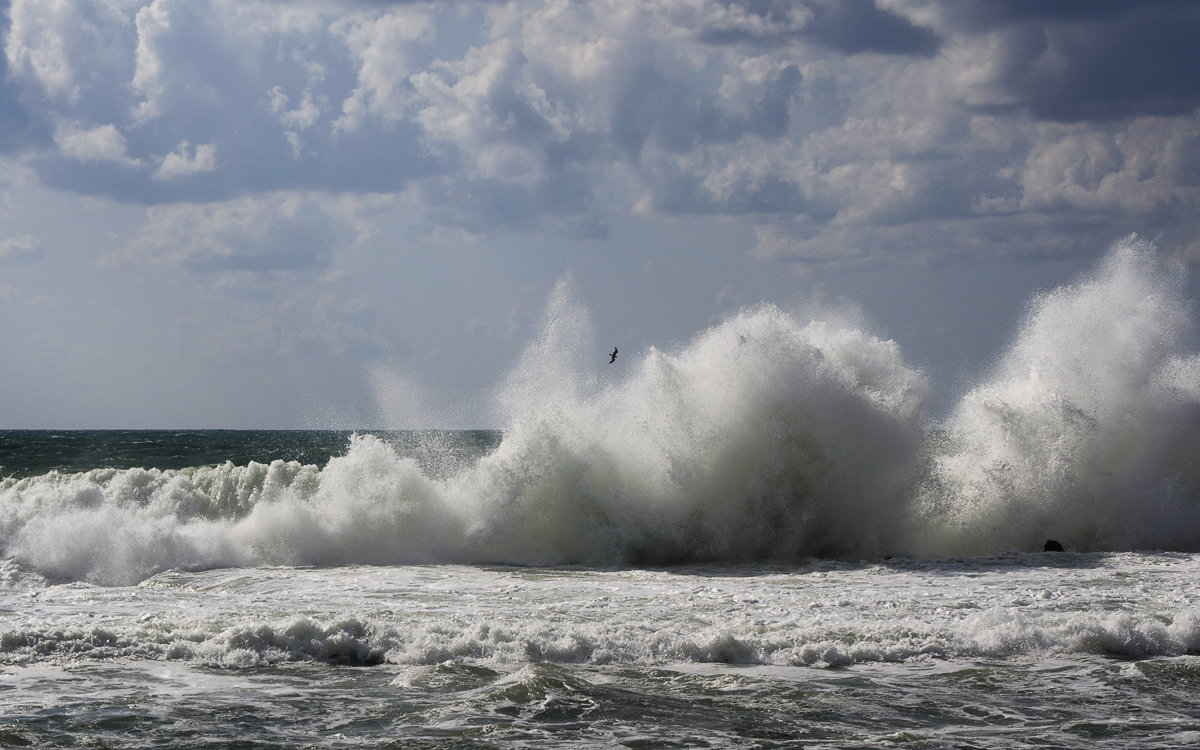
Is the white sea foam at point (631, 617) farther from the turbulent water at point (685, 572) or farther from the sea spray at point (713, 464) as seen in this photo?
the sea spray at point (713, 464)

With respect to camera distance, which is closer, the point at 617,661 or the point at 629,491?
the point at 617,661

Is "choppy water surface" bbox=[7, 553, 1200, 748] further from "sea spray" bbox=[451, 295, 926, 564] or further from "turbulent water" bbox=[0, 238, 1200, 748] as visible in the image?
"sea spray" bbox=[451, 295, 926, 564]

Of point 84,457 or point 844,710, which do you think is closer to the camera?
point 844,710

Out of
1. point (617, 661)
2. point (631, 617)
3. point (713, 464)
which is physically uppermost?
point (713, 464)

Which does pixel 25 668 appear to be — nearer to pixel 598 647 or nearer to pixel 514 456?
pixel 598 647

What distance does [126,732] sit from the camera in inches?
311

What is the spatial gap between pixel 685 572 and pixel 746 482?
9.31ft

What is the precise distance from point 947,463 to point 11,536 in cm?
1782

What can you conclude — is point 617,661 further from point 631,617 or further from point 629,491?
point 629,491

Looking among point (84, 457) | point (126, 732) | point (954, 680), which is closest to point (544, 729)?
point (126, 732)

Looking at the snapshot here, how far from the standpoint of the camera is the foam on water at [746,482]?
58.3 feet

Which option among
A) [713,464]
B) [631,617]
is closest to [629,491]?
[713,464]

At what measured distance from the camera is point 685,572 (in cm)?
1611

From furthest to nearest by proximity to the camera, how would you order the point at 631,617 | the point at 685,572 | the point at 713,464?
the point at 713,464
the point at 685,572
the point at 631,617
